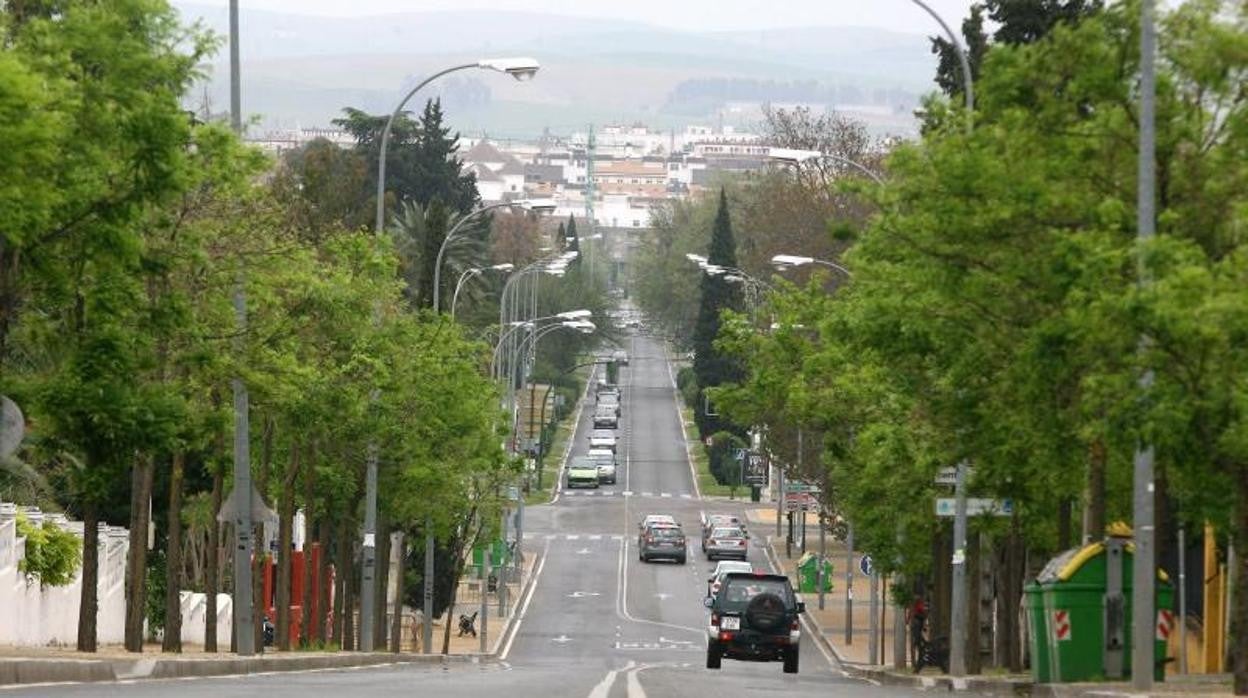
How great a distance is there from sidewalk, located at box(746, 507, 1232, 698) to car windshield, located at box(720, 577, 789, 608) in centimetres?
234

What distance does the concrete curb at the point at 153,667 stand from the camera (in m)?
24.8

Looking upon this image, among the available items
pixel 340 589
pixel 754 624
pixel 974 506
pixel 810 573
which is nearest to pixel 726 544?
pixel 810 573

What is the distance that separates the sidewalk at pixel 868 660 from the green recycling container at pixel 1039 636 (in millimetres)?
199

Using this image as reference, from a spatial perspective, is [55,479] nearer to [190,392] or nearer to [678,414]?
[190,392]

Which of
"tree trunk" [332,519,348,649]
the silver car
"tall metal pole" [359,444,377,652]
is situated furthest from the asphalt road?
"tree trunk" [332,519,348,649]

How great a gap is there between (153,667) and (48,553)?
15.8 meters

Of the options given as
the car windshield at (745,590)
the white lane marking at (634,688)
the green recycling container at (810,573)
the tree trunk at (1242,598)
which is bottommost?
the green recycling container at (810,573)

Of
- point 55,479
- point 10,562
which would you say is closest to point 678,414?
point 55,479

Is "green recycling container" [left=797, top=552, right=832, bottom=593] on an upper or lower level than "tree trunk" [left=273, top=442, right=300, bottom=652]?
lower

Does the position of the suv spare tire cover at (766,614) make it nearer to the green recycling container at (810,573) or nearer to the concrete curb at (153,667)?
the concrete curb at (153,667)

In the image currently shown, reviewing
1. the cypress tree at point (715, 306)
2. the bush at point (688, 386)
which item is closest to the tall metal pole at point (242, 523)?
the cypress tree at point (715, 306)

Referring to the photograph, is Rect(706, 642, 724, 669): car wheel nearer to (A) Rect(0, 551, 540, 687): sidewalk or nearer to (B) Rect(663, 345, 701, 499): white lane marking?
(A) Rect(0, 551, 540, 687): sidewalk

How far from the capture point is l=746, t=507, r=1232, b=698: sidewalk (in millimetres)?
27845

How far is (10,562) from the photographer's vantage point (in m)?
41.9
